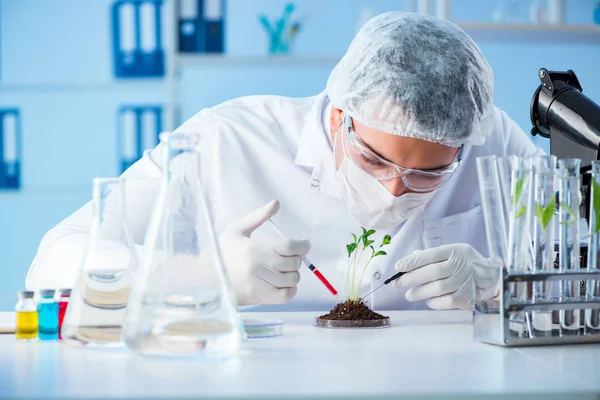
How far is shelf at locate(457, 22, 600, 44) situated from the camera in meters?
3.46

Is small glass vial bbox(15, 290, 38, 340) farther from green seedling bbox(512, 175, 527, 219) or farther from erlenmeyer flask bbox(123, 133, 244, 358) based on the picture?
green seedling bbox(512, 175, 527, 219)

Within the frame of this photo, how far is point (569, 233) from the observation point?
45.8 inches

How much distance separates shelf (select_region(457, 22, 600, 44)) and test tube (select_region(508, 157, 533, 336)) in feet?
7.98

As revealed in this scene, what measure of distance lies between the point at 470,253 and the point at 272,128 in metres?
0.79

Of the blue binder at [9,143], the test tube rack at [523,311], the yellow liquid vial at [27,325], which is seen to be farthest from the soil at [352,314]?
the blue binder at [9,143]

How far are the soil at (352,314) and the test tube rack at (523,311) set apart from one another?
0.28m

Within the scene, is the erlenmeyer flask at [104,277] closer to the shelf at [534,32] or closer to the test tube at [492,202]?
the test tube at [492,202]

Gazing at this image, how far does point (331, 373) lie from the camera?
0.92 m

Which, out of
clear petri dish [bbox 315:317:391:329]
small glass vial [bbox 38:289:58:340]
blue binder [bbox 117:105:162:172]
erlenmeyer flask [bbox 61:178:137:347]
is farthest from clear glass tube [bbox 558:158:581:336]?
blue binder [bbox 117:105:162:172]

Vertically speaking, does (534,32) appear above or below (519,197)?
above

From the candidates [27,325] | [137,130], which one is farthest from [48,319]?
[137,130]

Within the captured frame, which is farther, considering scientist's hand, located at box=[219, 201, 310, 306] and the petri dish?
scientist's hand, located at box=[219, 201, 310, 306]

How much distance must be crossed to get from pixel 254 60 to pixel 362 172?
6.70ft

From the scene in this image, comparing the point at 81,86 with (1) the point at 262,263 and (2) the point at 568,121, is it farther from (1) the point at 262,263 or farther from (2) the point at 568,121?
(2) the point at 568,121
